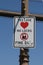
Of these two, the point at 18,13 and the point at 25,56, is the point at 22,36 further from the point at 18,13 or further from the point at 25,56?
the point at 18,13

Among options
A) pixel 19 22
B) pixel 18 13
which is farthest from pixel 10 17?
pixel 19 22

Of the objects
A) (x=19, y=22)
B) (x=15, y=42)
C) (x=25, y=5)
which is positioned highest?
(x=25, y=5)

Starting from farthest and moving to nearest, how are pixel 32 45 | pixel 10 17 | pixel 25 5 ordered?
1. pixel 10 17
2. pixel 25 5
3. pixel 32 45

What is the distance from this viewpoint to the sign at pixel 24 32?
5430mm

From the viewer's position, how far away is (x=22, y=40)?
5457 mm

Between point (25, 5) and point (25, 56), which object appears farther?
point (25, 5)

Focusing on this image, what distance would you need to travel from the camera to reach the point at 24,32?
550cm

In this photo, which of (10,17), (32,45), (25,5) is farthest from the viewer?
(10,17)

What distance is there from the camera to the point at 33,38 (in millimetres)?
5414

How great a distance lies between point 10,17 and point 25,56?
1.37 meters

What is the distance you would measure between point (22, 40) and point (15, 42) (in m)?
0.18

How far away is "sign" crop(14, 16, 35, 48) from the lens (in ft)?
17.8

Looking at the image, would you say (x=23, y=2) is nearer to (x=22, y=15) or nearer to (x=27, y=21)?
(x=22, y=15)

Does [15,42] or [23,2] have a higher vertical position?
[23,2]
